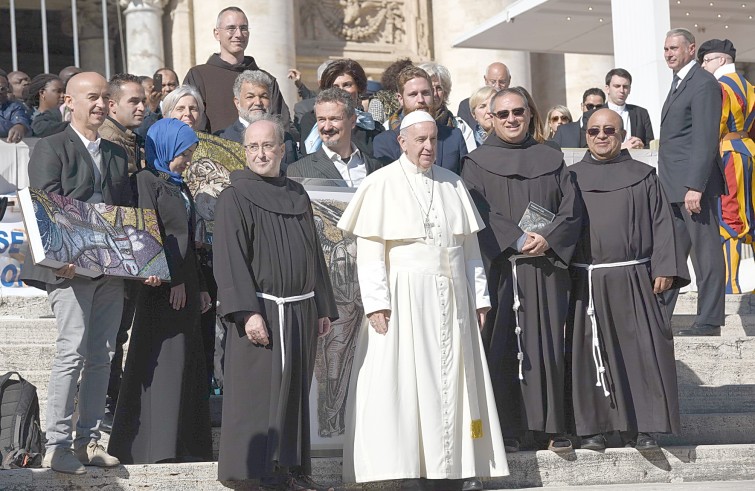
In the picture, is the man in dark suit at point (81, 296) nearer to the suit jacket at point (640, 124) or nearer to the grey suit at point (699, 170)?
the grey suit at point (699, 170)

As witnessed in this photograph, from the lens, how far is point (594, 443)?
24.6 ft

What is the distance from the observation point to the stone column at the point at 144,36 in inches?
682

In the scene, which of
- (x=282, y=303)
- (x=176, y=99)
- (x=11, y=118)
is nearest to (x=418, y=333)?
(x=282, y=303)

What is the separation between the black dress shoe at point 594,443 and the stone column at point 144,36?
10.9 m

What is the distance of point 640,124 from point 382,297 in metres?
5.30

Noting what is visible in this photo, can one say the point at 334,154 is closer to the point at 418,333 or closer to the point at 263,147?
the point at 263,147

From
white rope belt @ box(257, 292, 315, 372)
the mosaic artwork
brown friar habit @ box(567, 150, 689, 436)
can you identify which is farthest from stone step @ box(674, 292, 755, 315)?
white rope belt @ box(257, 292, 315, 372)

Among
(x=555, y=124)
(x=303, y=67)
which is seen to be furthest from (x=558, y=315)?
(x=303, y=67)

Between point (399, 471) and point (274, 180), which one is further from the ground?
point (274, 180)

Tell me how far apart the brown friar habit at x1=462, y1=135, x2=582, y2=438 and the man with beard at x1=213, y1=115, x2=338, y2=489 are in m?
1.08

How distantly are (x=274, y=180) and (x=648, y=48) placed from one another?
21.6ft

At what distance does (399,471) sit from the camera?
6.82 meters

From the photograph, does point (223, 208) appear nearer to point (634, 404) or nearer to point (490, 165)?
point (490, 165)

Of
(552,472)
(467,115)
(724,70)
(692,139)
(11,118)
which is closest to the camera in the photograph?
(552,472)
